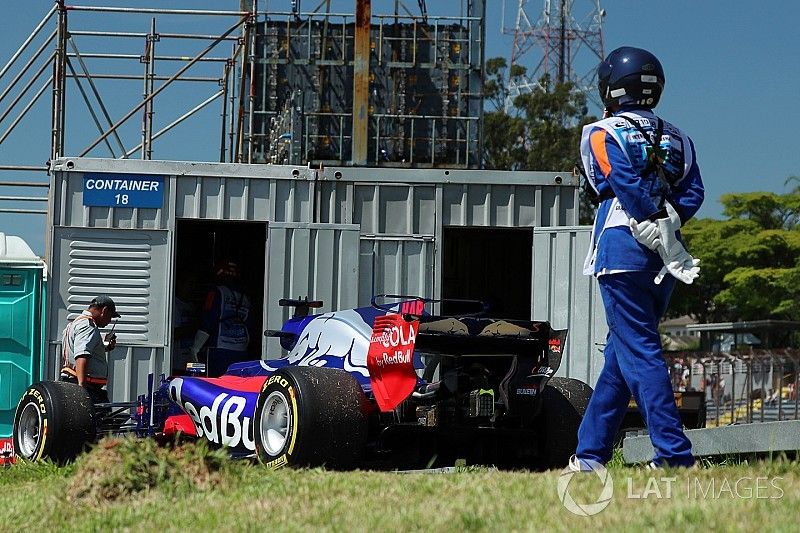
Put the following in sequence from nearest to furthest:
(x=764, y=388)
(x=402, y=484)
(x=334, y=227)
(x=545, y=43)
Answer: (x=402, y=484)
(x=334, y=227)
(x=764, y=388)
(x=545, y=43)

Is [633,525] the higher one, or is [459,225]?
[459,225]

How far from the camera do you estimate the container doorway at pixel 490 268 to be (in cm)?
1603

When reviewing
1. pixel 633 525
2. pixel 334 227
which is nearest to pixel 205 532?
pixel 633 525

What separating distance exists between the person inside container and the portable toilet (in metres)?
1.58

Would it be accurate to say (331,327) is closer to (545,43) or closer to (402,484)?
(402,484)

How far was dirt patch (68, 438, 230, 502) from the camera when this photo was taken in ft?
18.9

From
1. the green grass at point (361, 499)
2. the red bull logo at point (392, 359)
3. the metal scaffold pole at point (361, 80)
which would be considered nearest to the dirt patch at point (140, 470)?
the green grass at point (361, 499)

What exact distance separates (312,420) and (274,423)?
0.51 metres

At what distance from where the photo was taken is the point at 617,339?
580cm

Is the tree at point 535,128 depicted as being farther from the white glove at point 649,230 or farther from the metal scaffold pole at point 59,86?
the white glove at point 649,230

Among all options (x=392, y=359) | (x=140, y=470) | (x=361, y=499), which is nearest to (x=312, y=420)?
(x=392, y=359)

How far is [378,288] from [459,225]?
1.00 m

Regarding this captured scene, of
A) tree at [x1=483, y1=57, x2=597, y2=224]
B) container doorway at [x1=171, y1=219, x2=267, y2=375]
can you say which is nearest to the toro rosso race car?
container doorway at [x1=171, y1=219, x2=267, y2=375]

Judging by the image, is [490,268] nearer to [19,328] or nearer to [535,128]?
[19,328]
